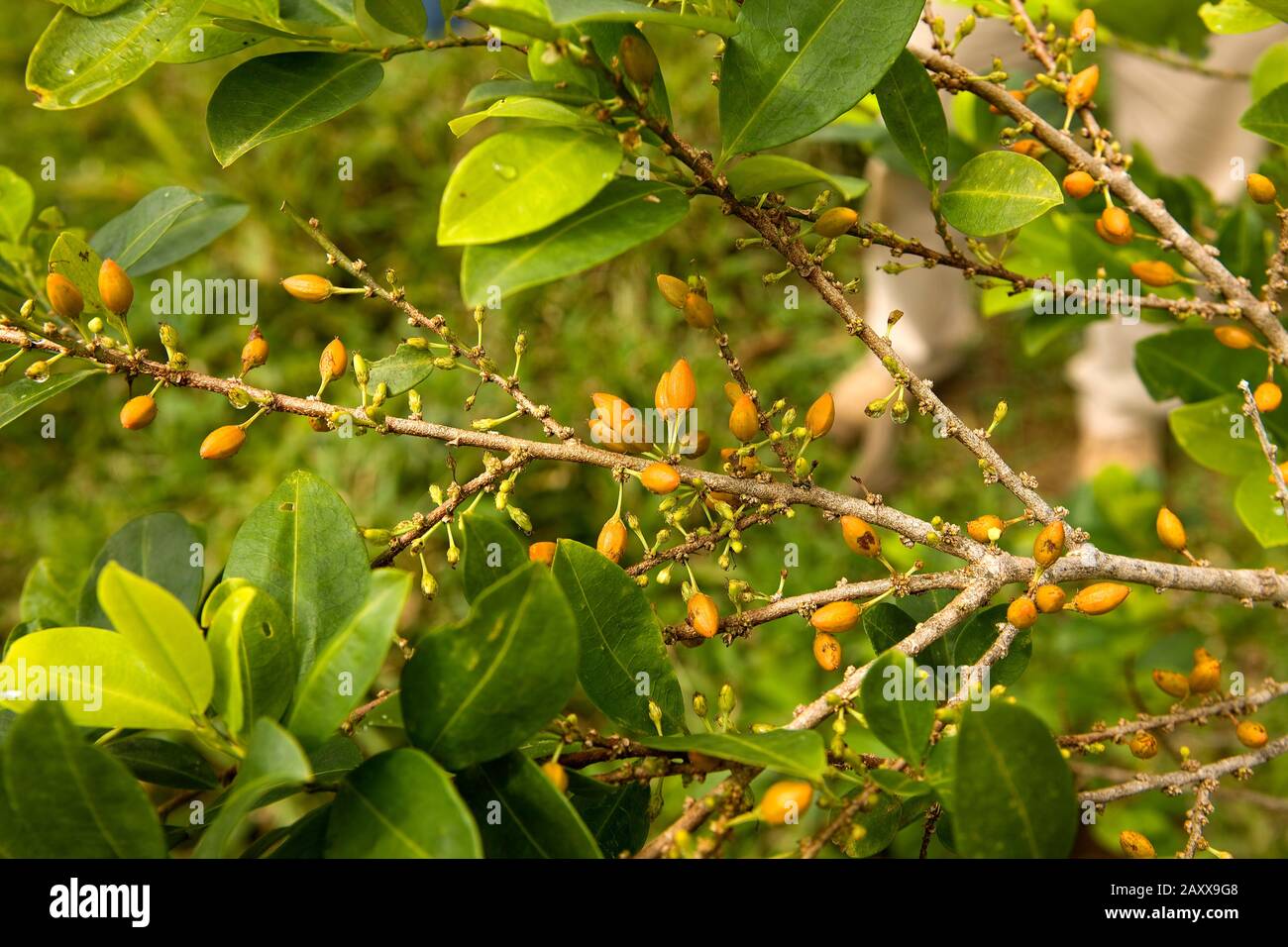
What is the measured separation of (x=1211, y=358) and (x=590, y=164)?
2.68 ft

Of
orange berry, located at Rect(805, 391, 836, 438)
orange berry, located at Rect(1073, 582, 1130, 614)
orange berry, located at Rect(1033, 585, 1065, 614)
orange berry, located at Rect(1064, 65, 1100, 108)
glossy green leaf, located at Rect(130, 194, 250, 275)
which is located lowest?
orange berry, located at Rect(1073, 582, 1130, 614)

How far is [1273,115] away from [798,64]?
43cm

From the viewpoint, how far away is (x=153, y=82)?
11.5 ft

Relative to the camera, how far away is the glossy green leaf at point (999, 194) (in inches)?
28.1

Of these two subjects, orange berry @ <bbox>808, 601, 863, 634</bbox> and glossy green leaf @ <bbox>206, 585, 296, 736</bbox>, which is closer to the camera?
glossy green leaf @ <bbox>206, 585, 296, 736</bbox>

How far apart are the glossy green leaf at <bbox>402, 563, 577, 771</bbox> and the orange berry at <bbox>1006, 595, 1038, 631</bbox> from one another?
332 millimetres

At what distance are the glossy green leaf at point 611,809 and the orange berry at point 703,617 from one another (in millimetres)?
119

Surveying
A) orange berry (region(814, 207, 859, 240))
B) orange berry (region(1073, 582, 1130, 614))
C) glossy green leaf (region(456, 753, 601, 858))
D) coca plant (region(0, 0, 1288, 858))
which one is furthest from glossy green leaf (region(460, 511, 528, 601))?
orange berry (region(1073, 582, 1130, 614))

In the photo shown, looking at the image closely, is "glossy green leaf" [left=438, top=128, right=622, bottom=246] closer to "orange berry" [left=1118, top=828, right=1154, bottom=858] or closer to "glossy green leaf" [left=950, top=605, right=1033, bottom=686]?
"glossy green leaf" [left=950, top=605, right=1033, bottom=686]

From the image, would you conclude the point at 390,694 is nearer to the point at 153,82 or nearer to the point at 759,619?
the point at 759,619

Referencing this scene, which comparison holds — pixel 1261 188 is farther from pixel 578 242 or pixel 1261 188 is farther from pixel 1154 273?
pixel 578 242

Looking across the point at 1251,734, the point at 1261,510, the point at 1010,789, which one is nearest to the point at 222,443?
the point at 1010,789

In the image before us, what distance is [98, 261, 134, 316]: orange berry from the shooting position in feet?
2.35

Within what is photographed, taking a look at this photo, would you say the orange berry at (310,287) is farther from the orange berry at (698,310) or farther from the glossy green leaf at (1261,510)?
the glossy green leaf at (1261,510)
